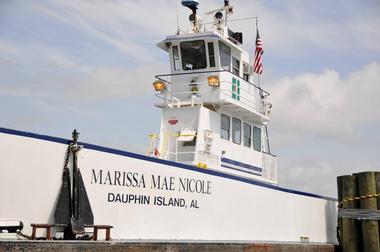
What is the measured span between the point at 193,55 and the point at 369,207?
683 cm

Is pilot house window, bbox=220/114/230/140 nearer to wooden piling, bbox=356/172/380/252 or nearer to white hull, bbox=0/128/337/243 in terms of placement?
white hull, bbox=0/128/337/243

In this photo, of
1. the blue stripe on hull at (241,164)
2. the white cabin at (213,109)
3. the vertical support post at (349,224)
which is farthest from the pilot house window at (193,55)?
the vertical support post at (349,224)

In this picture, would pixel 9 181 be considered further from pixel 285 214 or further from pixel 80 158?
pixel 285 214

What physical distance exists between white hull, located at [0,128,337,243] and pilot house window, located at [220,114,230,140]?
252 cm

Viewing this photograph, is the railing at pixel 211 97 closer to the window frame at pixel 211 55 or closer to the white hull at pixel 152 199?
the window frame at pixel 211 55

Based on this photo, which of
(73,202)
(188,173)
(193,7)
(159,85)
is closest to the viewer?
(73,202)

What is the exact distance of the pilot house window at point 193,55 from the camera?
52.6 ft

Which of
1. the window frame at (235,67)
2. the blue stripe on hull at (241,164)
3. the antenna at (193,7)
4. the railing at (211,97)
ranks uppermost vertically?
the antenna at (193,7)

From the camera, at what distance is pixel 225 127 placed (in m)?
15.5

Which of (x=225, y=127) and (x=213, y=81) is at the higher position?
(x=213, y=81)

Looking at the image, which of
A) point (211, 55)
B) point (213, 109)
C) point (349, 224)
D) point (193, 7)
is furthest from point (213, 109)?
point (349, 224)

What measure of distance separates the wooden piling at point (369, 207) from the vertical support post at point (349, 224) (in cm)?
21

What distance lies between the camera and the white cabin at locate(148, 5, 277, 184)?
48.3 feet

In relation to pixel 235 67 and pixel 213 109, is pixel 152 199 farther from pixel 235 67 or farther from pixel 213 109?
pixel 235 67
